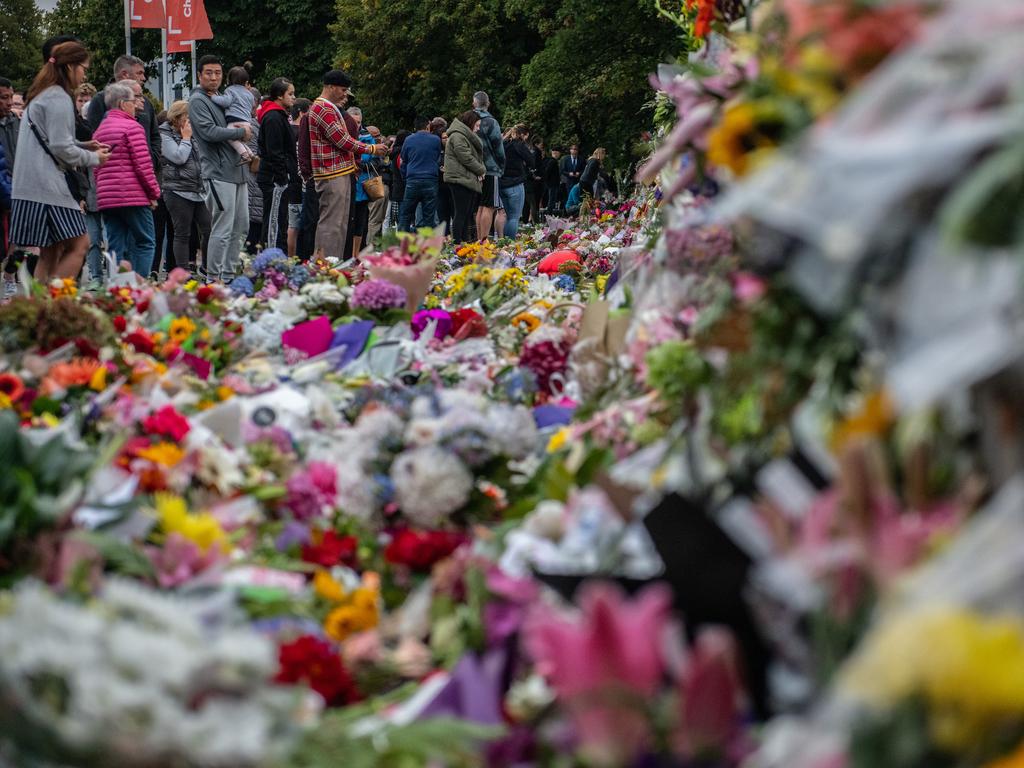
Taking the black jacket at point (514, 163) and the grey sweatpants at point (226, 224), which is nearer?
the grey sweatpants at point (226, 224)

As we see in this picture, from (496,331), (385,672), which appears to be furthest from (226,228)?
(385,672)

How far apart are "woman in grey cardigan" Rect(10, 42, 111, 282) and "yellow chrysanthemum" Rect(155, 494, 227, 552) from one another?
17.4ft

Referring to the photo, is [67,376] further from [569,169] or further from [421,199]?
[569,169]

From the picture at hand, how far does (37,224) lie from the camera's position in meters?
7.53

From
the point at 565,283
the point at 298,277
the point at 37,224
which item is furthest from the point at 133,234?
the point at 565,283


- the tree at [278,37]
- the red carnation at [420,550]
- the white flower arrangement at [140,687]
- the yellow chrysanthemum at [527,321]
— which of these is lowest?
the red carnation at [420,550]

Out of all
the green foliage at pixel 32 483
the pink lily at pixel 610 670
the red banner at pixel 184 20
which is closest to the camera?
the pink lily at pixel 610 670

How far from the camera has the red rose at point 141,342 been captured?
4852 mm

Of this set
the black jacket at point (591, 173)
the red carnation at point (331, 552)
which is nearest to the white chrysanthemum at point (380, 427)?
the red carnation at point (331, 552)

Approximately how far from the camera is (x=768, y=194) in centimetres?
141

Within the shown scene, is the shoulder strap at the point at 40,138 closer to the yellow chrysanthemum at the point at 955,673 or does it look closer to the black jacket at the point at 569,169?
the yellow chrysanthemum at the point at 955,673

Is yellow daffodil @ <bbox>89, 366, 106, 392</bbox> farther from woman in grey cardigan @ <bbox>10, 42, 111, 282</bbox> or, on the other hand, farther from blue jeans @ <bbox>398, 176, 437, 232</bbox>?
blue jeans @ <bbox>398, 176, 437, 232</bbox>

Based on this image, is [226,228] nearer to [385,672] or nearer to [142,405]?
[142,405]

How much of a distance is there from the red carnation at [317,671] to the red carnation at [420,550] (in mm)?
387
